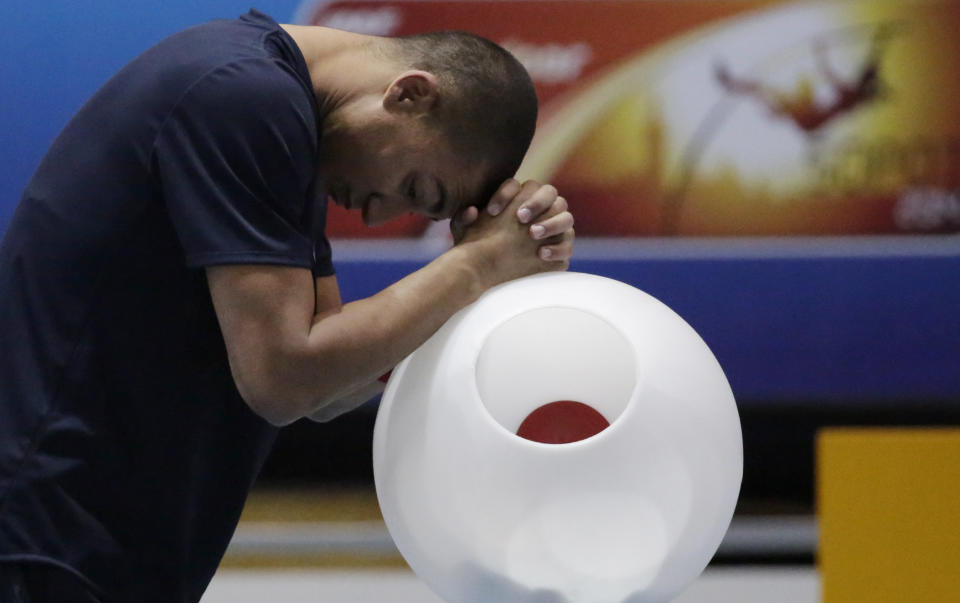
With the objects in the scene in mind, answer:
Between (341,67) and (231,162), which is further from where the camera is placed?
(341,67)

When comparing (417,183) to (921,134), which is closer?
(417,183)

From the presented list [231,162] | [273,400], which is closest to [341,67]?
[231,162]

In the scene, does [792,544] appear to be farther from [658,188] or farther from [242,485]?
[242,485]

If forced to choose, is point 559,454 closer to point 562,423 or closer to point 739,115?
point 562,423

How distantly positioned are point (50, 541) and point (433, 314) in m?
0.38

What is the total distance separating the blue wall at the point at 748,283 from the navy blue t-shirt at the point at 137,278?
209 centimetres

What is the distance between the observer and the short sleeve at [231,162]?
941 millimetres

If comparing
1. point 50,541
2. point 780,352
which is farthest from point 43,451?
point 780,352

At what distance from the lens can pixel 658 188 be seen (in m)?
3.13

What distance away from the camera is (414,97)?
1063 millimetres

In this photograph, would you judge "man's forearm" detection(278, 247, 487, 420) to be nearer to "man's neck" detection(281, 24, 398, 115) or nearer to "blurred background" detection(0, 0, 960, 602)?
"man's neck" detection(281, 24, 398, 115)

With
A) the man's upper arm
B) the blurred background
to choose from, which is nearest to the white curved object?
the man's upper arm

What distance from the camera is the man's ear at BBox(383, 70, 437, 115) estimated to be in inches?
41.6

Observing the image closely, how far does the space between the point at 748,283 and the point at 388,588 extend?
1372 mm
